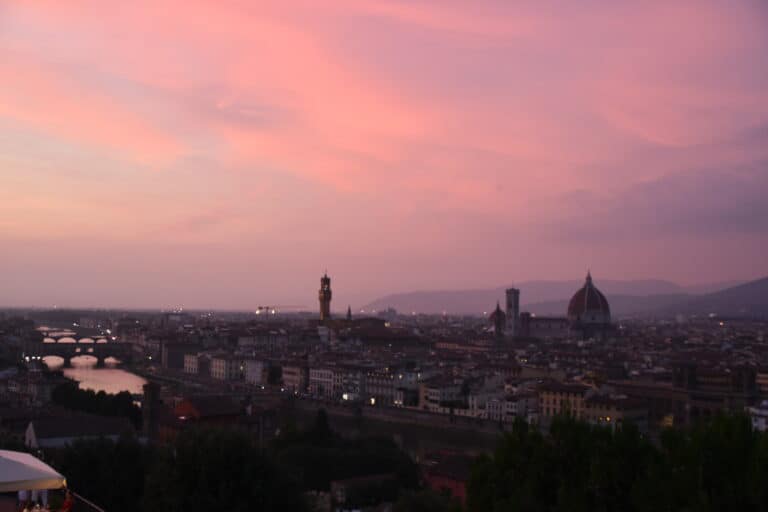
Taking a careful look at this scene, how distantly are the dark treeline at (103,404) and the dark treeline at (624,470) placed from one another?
1209 centimetres

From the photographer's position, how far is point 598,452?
19.5ft

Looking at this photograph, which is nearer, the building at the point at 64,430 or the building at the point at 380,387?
the building at the point at 64,430

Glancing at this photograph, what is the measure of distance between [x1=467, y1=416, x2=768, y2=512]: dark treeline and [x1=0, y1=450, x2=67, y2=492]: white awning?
3361 millimetres

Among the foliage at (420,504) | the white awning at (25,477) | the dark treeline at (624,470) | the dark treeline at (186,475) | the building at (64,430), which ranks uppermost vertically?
the white awning at (25,477)

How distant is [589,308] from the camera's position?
51812mm

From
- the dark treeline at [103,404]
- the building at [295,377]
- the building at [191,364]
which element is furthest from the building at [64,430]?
the building at [191,364]

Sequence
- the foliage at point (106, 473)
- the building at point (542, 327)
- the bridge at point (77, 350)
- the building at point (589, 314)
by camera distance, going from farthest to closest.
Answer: the building at point (542, 327) < the building at point (589, 314) < the bridge at point (77, 350) < the foliage at point (106, 473)

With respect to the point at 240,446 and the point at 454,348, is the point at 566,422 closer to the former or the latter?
the point at 240,446

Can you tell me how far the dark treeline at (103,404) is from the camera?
1756cm

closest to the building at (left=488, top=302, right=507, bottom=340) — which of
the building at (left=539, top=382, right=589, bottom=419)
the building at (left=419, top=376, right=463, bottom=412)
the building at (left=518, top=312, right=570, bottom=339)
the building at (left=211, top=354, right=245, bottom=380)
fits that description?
the building at (left=518, top=312, right=570, bottom=339)

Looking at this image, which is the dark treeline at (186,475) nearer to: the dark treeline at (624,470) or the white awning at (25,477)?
the dark treeline at (624,470)

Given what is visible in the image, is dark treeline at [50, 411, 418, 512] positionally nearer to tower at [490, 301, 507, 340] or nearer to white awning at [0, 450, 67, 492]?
white awning at [0, 450, 67, 492]

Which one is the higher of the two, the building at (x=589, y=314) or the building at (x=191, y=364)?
the building at (x=589, y=314)

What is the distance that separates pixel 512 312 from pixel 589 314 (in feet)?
15.3
